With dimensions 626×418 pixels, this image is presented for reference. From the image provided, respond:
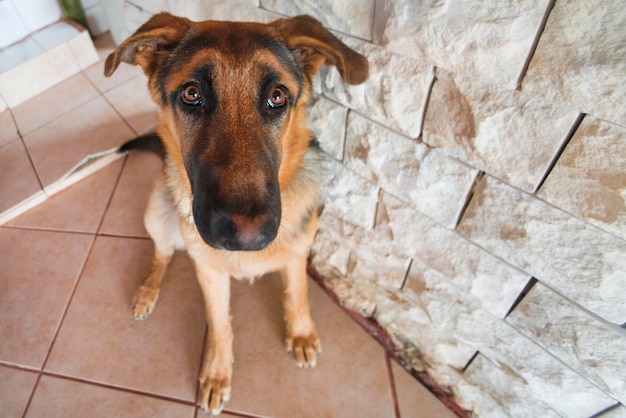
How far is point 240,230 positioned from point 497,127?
64cm

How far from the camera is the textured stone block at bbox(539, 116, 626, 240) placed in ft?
2.50

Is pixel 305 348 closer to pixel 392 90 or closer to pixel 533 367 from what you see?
→ pixel 533 367

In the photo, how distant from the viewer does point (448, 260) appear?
127 cm

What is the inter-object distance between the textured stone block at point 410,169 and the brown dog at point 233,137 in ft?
0.58

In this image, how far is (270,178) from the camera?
0.93 metres

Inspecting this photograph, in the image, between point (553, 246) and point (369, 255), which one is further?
point (369, 255)

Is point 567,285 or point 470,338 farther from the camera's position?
point 470,338

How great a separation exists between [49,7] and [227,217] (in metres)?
2.76

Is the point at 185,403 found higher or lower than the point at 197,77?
lower

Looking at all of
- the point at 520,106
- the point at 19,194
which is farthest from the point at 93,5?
the point at 520,106

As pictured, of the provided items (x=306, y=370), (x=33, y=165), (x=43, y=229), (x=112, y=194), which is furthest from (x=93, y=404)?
(x=33, y=165)

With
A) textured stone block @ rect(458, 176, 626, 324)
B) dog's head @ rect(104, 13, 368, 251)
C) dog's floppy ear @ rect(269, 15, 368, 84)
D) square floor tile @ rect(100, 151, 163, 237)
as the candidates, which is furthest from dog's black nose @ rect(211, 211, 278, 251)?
square floor tile @ rect(100, 151, 163, 237)

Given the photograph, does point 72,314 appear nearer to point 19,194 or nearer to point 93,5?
point 19,194

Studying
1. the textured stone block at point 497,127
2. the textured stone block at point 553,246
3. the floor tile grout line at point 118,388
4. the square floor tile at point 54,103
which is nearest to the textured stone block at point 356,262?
the textured stone block at point 553,246
